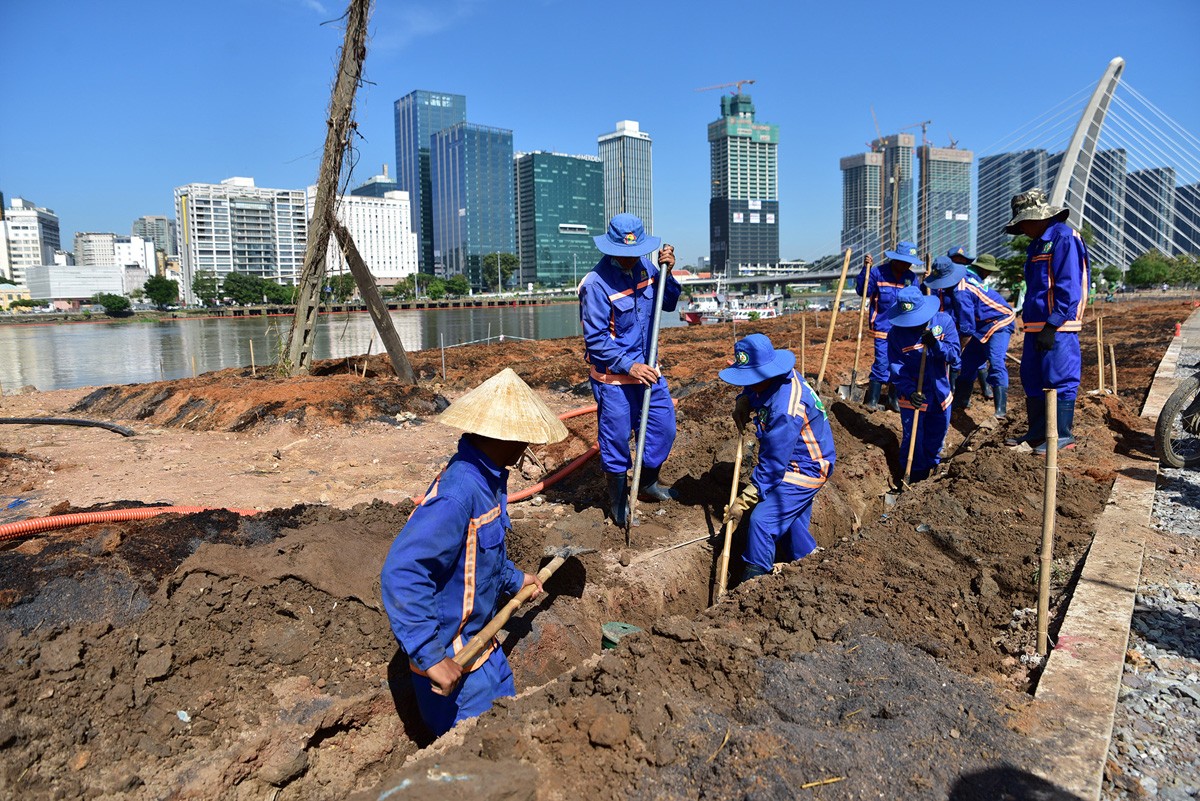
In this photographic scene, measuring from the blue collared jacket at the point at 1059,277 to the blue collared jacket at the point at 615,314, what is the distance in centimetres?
305

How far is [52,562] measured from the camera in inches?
149

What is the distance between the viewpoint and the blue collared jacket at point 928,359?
6699mm

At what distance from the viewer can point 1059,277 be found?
5.72 meters

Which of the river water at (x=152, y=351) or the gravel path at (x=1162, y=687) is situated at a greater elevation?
the river water at (x=152, y=351)

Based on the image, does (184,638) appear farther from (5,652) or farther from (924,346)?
(924,346)

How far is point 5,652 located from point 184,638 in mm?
661

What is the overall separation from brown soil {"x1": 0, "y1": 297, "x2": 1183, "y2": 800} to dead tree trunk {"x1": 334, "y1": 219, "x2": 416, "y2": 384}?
19.8 ft

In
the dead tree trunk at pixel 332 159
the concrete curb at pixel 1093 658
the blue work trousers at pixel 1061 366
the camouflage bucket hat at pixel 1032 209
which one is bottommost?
the concrete curb at pixel 1093 658

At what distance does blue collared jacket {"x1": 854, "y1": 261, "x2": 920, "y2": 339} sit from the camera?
8930 millimetres

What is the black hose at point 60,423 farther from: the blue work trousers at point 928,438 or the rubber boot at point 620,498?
the blue work trousers at point 928,438

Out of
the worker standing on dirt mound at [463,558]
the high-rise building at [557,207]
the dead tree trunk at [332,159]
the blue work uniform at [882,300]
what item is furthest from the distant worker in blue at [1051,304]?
the high-rise building at [557,207]

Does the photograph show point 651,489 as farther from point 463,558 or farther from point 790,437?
point 463,558

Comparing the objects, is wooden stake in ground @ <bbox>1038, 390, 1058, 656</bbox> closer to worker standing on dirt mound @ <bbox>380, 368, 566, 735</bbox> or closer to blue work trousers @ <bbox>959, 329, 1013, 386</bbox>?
worker standing on dirt mound @ <bbox>380, 368, 566, 735</bbox>

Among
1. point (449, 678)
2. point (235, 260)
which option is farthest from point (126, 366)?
point (235, 260)
